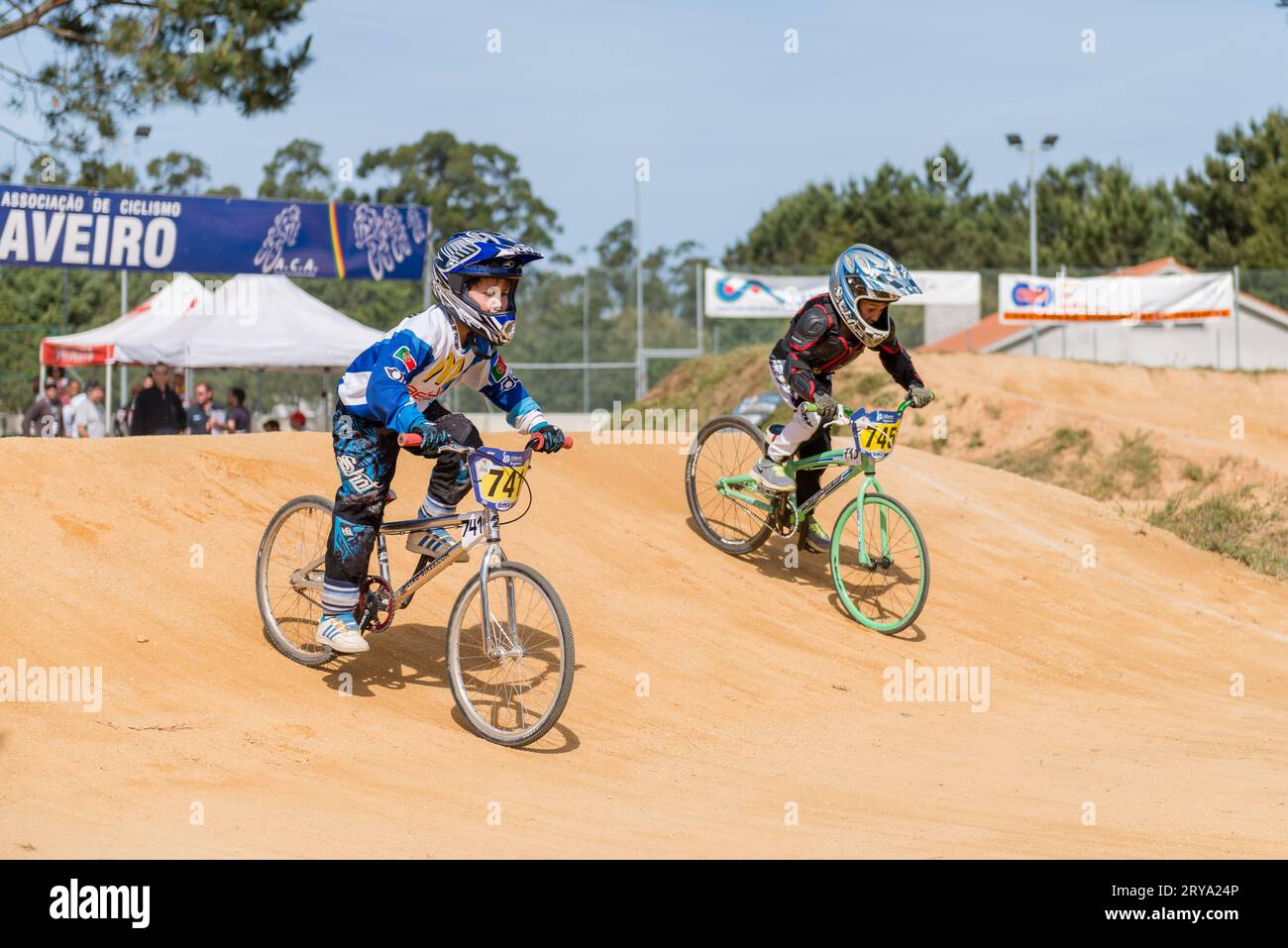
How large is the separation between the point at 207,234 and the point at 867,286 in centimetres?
1536

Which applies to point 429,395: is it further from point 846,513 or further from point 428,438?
point 846,513

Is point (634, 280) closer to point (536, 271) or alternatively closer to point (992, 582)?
point (536, 271)

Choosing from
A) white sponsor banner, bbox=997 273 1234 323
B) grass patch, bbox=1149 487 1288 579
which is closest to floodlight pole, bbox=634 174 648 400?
white sponsor banner, bbox=997 273 1234 323

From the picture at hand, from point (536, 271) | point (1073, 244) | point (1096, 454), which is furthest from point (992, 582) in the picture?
point (1073, 244)

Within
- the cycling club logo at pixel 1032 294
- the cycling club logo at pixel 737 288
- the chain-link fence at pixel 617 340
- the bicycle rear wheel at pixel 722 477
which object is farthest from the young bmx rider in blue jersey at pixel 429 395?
the cycling club logo at pixel 1032 294

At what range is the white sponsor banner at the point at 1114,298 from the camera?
108 feet

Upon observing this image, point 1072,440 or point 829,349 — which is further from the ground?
point 829,349

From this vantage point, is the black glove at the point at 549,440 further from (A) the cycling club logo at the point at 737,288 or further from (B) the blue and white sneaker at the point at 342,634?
(A) the cycling club logo at the point at 737,288

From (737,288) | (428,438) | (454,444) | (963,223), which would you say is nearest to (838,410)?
(454,444)

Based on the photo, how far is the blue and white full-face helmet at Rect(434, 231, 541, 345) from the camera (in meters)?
6.73

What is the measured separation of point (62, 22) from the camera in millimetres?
21359

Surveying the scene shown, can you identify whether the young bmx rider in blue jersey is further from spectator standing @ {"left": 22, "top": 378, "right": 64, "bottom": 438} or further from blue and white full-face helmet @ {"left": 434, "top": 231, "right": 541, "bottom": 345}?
spectator standing @ {"left": 22, "top": 378, "right": 64, "bottom": 438}

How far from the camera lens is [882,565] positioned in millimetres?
9266
